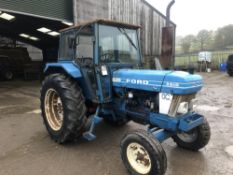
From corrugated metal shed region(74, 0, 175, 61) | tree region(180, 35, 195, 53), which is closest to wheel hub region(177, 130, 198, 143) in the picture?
corrugated metal shed region(74, 0, 175, 61)

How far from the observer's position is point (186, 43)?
31.0 meters

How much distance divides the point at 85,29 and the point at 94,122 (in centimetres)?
146

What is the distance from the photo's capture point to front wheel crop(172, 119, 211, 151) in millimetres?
3479

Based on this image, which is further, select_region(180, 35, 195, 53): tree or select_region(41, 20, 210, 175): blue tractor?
select_region(180, 35, 195, 53): tree

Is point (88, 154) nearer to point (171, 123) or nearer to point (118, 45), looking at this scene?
point (171, 123)

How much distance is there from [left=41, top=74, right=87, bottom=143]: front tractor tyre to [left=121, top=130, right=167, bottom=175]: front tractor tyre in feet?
3.02

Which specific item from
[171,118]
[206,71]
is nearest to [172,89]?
[171,118]

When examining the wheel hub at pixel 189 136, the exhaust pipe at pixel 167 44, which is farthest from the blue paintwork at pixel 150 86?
the exhaust pipe at pixel 167 44

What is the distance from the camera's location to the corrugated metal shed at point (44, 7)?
7488mm

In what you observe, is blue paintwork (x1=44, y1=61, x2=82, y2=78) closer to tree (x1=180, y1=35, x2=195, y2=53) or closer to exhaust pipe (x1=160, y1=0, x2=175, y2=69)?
Answer: exhaust pipe (x1=160, y1=0, x2=175, y2=69)

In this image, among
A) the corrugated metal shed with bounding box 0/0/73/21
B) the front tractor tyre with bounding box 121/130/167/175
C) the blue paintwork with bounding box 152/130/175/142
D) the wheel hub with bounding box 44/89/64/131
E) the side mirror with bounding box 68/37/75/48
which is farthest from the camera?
the corrugated metal shed with bounding box 0/0/73/21

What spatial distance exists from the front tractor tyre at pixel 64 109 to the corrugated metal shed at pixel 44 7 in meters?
4.52

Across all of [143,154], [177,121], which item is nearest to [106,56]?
[177,121]

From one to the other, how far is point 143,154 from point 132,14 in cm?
1059
